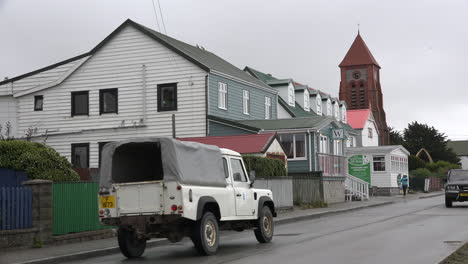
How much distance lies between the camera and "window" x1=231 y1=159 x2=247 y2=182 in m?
15.8

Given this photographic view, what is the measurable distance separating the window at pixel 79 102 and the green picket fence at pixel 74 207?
69.7ft

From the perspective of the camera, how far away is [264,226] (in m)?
16.6

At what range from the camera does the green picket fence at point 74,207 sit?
17297 millimetres

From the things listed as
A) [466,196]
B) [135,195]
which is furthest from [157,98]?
[135,195]

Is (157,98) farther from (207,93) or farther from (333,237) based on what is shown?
(333,237)

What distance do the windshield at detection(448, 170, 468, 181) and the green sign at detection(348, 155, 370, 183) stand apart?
11.4m

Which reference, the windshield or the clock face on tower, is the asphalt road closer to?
the windshield

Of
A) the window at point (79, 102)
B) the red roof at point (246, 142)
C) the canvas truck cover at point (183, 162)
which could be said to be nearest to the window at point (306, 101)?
the window at point (79, 102)

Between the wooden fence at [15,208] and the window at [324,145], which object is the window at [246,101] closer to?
the window at [324,145]

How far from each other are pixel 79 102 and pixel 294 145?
12525 mm

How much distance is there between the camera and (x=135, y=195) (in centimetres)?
1382

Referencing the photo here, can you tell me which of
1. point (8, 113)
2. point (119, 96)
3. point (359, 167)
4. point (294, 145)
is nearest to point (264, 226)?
point (294, 145)

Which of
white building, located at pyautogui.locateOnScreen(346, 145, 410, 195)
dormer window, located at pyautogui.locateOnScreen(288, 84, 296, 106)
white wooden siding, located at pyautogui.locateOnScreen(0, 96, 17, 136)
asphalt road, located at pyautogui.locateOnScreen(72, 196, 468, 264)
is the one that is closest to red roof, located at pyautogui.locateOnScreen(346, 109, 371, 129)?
white building, located at pyautogui.locateOnScreen(346, 145, 410, 195)

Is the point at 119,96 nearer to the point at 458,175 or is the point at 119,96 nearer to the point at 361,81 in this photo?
the point at 458,175
